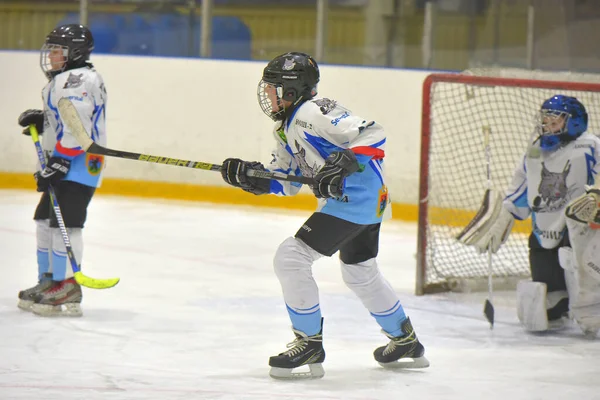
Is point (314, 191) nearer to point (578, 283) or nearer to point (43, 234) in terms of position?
point (578, 283)

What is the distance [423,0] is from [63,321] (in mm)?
4050

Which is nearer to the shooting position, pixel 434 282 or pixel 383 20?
pixel 434 282

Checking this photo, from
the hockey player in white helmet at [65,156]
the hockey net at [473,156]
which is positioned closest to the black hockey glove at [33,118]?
the hockey player in white helmet at [65,156]

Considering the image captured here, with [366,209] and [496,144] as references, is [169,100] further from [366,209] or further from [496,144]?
[366,209]

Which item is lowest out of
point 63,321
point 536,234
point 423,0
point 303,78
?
point 63,321

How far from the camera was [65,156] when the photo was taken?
14.3 ft

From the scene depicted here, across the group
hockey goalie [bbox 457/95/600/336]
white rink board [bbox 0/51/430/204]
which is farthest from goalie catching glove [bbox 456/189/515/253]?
white rink board [bbox 0/51/430/204]

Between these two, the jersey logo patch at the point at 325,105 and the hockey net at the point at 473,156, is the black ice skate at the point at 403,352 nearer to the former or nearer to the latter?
the jersey logo patch at the point at 325,105

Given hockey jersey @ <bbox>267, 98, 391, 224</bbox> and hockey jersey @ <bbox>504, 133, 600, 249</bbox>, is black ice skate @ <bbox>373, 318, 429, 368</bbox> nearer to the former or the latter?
hockey jersey @ <bbox>267, 98, 391, 224</bbox>

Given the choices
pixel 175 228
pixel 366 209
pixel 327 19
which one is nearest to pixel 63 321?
pixel 366 209

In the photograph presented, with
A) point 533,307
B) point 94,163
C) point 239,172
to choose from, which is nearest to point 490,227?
point 533,307

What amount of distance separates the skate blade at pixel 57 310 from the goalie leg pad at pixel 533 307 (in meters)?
1.76

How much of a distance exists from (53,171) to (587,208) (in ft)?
6.69

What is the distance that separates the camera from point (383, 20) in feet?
25.1
